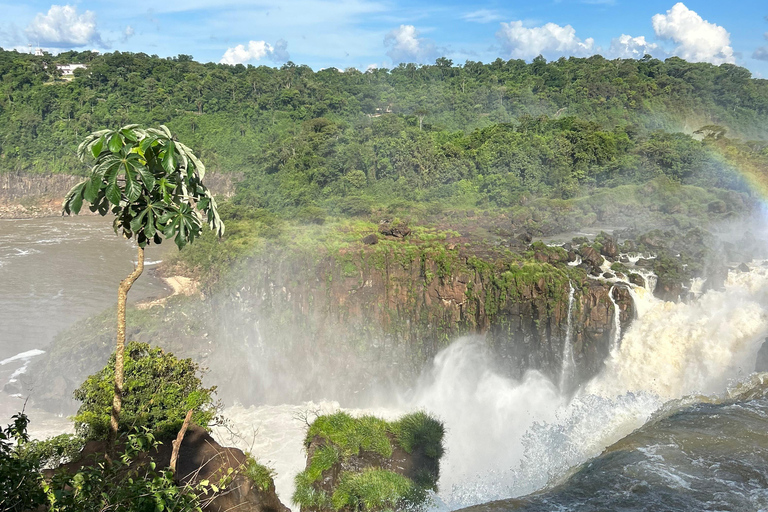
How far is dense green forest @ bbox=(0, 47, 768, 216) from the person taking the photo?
4131 centimetres

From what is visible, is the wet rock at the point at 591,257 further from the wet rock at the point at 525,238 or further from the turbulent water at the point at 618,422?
the wet rock at the point at 525,238

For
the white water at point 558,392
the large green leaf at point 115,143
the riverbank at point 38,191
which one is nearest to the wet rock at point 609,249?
the white water at point 558,392

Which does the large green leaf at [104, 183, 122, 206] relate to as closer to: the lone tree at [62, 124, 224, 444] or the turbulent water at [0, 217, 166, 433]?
the lone tree at [62, 124, 224, 444]

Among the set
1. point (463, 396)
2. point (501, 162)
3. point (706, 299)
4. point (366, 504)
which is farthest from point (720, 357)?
point (501, 162)

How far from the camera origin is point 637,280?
76.7ft

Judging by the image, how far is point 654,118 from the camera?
60781 mm

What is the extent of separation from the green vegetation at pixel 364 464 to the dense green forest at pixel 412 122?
23968mm

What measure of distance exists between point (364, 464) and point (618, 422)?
7513 mm

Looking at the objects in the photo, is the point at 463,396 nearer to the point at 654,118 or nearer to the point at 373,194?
the point at 373,194

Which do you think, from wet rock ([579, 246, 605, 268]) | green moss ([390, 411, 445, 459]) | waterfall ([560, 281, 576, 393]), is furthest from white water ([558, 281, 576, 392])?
green moss ([390, 411, 445, 459])

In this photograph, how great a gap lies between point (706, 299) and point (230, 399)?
20.0 metres

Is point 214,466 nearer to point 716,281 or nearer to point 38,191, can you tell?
point 716,281

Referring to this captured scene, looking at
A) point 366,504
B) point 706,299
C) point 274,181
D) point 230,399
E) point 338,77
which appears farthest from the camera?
point 338,77

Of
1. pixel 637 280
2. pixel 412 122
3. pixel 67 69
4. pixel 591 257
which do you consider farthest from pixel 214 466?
pixel 67 69
